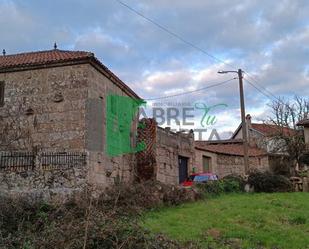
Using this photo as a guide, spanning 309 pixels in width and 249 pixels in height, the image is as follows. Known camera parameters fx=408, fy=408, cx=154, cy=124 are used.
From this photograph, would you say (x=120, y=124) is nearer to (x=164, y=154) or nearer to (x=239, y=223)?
(x=164, y=154)

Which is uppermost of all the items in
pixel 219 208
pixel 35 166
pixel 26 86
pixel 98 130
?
pixel 26 86

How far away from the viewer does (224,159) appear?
101ft

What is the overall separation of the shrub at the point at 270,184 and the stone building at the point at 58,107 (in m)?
6.95

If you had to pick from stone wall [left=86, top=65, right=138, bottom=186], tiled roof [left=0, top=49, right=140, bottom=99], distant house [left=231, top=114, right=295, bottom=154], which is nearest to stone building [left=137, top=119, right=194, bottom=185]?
stone wall [left=86, top=65, right=138, bottom=186]

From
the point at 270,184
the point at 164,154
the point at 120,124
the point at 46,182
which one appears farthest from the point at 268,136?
the point at 46,182

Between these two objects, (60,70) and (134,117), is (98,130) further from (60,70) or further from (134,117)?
(134,117)

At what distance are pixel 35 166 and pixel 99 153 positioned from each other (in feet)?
8.32

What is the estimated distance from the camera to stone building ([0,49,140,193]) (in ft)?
46.0

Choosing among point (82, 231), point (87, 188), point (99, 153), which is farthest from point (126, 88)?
point (82, 231)

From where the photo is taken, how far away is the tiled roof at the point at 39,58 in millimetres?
14383

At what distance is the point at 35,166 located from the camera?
12.7 meters

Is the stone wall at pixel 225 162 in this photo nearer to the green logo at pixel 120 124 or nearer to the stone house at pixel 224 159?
the stone house at pixel 224 159

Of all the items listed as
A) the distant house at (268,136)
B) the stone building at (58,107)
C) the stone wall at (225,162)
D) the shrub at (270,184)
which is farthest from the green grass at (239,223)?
the distant house at (268,136)

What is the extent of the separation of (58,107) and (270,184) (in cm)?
985
